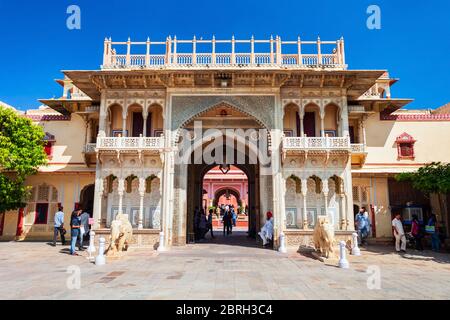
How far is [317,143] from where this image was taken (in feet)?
48.8

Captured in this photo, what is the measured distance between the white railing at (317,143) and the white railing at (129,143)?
5.94 metres

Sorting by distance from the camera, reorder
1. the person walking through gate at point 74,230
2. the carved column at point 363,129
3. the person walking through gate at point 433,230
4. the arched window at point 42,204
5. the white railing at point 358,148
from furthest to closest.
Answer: the arched window at point 42,204 < the carved column at point 363,129 < the white railing at point 358,148 < the person walking through gate at point 433,230 < the person walking through gate at point 74,230

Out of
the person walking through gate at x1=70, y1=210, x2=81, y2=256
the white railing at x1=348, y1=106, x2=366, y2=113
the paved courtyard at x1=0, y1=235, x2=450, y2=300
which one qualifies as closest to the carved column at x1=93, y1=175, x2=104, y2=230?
the person walking through gate at x1=70, y1=210, x2=81, y2=256

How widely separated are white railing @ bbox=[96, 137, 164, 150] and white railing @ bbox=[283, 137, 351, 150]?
594 centimetres

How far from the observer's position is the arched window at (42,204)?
58.9 ft

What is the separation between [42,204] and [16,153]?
3.91 metres

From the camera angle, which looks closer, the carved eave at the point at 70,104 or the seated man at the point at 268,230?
the seated man at the point at 268,230

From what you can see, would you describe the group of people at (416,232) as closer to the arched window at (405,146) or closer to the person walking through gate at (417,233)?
the person walking through gate at (417,233)

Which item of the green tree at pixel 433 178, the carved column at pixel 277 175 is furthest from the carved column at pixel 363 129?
the carved column at pixel 277 175

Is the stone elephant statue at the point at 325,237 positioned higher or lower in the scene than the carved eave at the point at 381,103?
lower

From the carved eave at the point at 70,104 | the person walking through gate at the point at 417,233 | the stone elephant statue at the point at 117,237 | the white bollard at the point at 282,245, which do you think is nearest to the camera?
the stone elephant statue at the point at 117,237

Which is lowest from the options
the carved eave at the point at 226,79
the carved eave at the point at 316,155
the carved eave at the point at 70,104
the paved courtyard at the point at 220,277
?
the paved courtyard at the point at 220,277

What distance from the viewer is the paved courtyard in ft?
20.4
